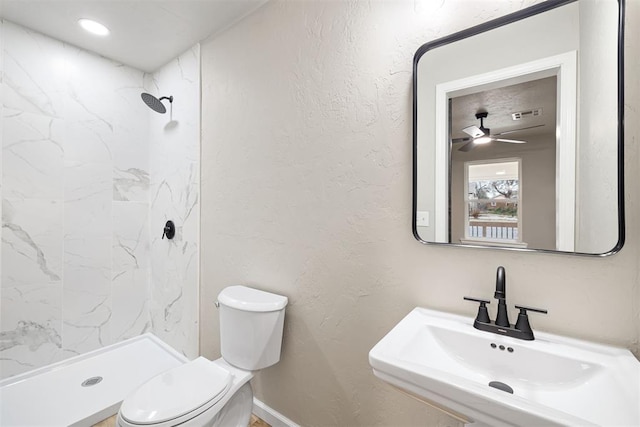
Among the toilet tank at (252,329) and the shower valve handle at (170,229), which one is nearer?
the toilet tank at (252,329)

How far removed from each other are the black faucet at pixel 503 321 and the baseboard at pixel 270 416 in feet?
3.68

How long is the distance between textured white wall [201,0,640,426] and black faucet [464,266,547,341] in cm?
6

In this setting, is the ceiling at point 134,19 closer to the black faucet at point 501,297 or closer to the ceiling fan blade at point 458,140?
the ceiling fan blade at point 458,140

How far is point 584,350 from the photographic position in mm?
851

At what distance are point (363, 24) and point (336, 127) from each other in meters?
0.44

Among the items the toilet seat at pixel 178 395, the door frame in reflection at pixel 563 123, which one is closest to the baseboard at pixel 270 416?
the toilet seat at pixel 178 395

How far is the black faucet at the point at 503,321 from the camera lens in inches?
35.9

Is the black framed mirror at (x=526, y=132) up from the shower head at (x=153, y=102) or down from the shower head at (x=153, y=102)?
down

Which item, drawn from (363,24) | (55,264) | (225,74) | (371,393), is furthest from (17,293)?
(363,24)

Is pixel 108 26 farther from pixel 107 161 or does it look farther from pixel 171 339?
pixel 171 339

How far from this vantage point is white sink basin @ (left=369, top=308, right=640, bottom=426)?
→ 24.7 inches

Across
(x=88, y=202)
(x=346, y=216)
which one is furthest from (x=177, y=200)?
(x=346, y=216)

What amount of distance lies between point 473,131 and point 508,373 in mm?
791


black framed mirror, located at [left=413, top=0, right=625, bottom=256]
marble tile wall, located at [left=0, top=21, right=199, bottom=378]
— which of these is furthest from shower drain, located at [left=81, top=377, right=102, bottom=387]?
black framed mirror, located at [left=413, top=0, right=625, bottom=256]
